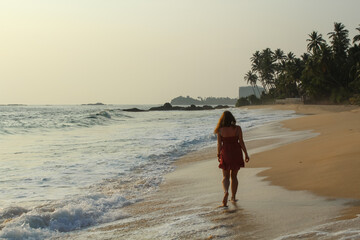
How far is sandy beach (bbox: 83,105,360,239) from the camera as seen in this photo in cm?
467

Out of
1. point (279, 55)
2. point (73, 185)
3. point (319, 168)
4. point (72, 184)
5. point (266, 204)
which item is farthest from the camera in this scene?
point (279, 55)

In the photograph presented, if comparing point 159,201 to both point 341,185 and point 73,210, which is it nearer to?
point 73,210

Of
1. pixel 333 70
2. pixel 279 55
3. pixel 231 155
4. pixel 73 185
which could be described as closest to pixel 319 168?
pixel 231 155

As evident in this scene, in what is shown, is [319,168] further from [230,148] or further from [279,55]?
[279,55]

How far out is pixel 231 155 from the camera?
20.9ft

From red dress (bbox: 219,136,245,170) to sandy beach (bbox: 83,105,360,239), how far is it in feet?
1.89

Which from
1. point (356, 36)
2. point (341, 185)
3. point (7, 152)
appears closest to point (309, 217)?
point (341, 185)

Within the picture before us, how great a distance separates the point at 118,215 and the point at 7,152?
1130 centimetres

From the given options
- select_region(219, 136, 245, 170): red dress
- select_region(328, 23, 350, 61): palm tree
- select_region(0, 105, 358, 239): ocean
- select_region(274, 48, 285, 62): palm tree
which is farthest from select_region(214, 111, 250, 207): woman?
select_region(274, 48, 285, 62): palm tree

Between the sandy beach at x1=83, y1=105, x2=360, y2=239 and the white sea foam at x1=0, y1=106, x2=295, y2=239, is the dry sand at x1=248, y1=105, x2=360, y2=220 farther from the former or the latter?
the white sea foam at x1=0, y1=106, x2=295, y2=239

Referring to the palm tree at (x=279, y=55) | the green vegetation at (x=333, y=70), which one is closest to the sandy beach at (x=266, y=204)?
the green vegetation at (x=333, y=70)

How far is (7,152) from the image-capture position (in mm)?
15922

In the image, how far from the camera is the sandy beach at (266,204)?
4672 millimetres

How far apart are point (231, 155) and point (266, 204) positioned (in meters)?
0.96
